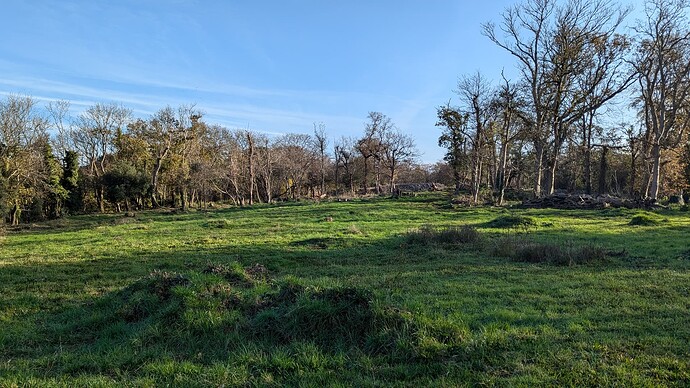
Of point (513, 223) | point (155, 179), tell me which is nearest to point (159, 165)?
point (155, 179)

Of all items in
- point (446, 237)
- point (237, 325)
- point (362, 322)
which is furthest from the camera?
point (446, 237)

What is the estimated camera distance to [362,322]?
17.3 ft

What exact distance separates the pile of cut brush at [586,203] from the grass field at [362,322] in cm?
1787

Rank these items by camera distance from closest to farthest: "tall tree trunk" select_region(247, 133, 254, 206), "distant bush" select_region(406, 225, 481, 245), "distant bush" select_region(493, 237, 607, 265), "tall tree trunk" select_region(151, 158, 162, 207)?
"distant bush" select_region(493, 237, 607, 265)
"distant bush" select_region(406, 225, 481, 245)
"tall tree trunk" select_region(151, 158, 162, 207)
"tall tree trunk" select_region(247, 133, 254, 206)

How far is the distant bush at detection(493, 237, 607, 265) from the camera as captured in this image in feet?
34.2

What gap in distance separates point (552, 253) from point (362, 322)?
7.70m

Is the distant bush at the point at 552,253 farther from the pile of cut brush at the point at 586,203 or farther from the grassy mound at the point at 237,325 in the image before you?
the pile of cut brush at the point at 586,203

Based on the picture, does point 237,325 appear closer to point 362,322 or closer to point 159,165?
point 362,322

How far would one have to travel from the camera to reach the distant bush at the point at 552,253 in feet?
34.2

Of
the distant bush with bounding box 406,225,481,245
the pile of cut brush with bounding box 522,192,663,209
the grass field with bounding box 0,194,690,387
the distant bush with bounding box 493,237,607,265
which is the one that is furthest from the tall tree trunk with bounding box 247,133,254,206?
the distant bush with bounding box 493,237,607,265

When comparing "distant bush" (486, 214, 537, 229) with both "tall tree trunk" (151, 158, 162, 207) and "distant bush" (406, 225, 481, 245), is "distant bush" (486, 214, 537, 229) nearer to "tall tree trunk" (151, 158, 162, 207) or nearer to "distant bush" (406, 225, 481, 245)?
"distant bush" (406, 225, 481, 245)

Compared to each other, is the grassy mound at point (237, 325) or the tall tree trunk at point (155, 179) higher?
the tall tree trunk at point (155, 179)

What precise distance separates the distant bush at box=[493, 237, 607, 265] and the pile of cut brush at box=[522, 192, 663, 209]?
746 inches

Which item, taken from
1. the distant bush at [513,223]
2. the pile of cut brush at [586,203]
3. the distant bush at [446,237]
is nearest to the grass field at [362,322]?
the distant bush at [446,237]
